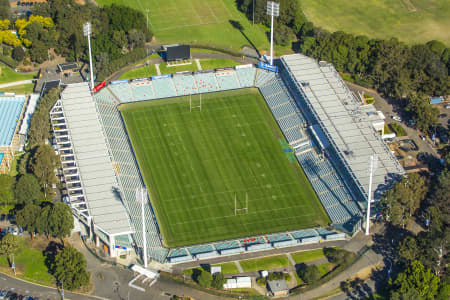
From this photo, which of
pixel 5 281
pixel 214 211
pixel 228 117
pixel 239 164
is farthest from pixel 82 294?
pixel 228 117

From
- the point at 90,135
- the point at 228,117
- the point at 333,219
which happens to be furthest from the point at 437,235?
the point at 90,135

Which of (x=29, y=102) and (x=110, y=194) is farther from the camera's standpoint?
(x=29, y=102)

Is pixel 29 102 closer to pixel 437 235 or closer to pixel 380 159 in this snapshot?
pixel 380 159

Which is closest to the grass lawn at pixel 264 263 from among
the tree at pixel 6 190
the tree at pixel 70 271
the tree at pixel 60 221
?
the tree at pixel 70 271

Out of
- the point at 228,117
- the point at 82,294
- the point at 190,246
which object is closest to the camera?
the point at 82,294

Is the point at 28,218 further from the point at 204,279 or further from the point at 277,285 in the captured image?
the point at 277,285

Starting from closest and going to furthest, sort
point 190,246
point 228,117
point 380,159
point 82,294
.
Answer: point 82,294 → point 190,246 → point 380,159 → point 228,117

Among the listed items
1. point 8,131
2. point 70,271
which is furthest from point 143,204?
point 8,131
